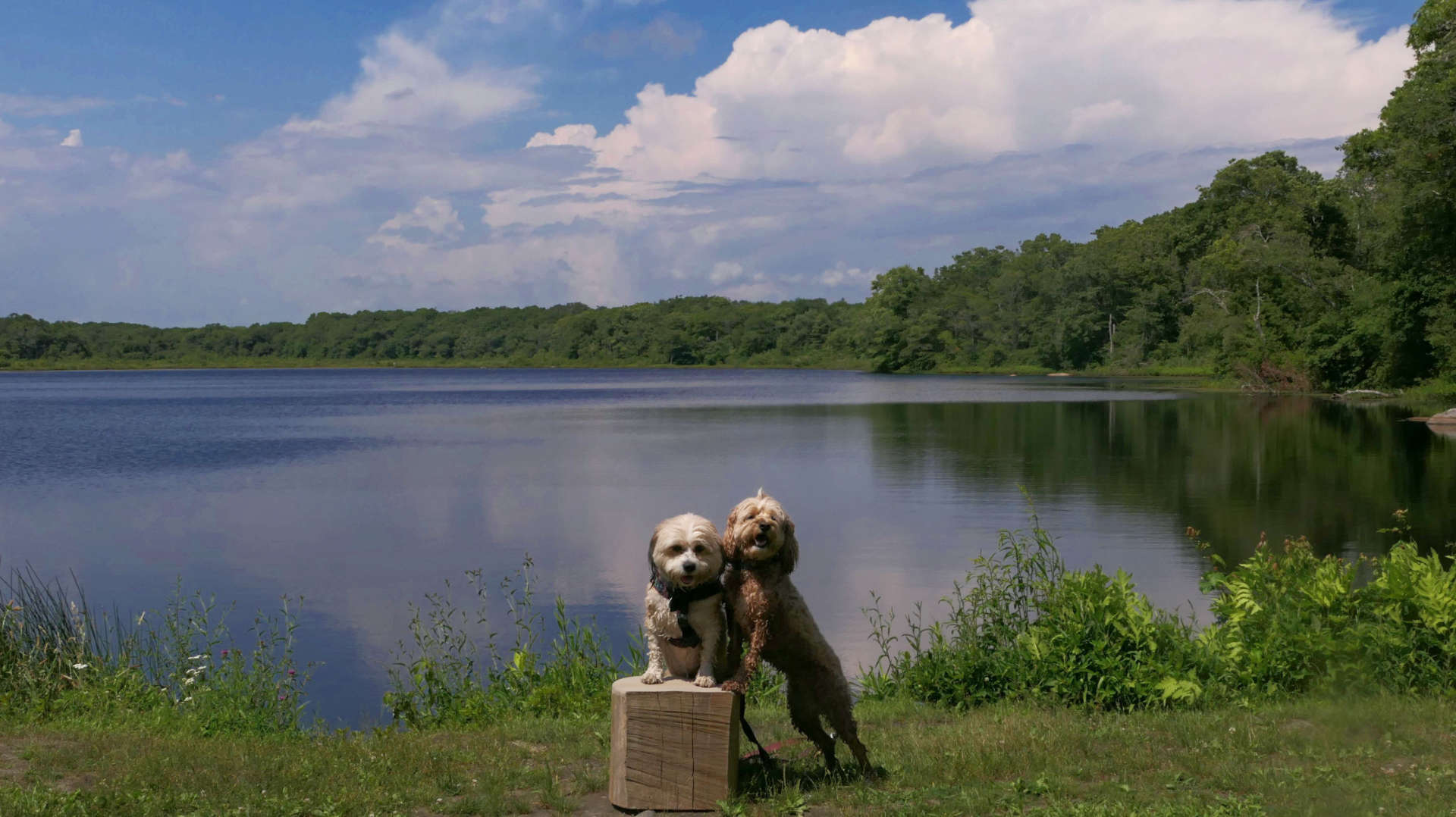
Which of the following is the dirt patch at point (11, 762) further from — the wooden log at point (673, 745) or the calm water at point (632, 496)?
the calm water at point (632, 496)

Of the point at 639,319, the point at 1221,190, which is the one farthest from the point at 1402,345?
the point at 639,319

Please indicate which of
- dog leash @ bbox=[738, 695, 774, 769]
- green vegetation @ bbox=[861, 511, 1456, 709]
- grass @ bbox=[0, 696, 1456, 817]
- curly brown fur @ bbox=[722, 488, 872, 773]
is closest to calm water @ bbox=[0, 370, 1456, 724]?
green vegetation @ bbox=[861, 511, 1456, 709]

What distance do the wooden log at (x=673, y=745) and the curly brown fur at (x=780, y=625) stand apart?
16 cm

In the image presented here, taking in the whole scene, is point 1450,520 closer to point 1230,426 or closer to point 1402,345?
point 1230,426

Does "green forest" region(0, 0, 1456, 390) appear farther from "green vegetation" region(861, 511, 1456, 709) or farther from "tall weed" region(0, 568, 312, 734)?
"tall weed" region(0, 568, 312, 734)

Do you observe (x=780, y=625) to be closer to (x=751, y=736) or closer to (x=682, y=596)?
(x=682, y=596)

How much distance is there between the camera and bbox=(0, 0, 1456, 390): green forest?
38094 mm

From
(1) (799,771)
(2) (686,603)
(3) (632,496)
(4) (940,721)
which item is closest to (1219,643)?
(4) (940,721)

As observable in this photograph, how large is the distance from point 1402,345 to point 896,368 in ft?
230

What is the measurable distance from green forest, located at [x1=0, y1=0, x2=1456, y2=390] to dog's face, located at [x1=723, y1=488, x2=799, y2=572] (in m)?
35.4

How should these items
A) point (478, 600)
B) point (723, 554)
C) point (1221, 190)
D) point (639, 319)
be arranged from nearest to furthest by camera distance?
1. point (723, 554)
2. point (478, 600)
3. point (1221, 190)
4. point (639, 319)

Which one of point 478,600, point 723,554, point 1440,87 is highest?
point 1440,87

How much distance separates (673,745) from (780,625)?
668 millimetres

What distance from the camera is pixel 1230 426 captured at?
34594 mm
